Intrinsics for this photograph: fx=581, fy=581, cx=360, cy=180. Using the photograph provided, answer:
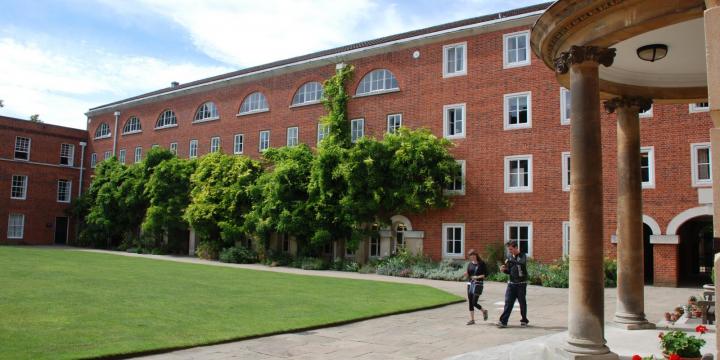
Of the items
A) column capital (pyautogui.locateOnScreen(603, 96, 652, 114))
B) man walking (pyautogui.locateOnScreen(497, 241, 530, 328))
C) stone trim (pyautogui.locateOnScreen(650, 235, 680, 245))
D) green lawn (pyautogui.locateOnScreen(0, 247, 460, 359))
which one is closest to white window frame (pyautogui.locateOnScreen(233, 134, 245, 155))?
green lawn (pyautogui.locateOnScreen(0, 247, 460, 359))

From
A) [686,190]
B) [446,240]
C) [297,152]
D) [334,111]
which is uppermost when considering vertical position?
[334,111]

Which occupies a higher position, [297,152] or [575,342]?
[297,152]

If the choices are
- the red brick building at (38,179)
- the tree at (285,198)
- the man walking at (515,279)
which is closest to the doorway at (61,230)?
the red brick building at (38,179)

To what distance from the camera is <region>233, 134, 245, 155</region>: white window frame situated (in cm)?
3518

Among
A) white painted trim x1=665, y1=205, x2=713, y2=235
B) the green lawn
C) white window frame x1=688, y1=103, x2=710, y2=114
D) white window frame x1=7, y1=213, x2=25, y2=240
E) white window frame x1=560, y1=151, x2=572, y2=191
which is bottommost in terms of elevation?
the green lawn

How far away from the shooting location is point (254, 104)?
34.8 metres

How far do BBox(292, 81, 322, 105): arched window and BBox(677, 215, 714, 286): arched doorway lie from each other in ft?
61.2

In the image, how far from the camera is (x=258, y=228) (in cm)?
2897

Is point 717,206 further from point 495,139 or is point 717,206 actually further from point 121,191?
point 121,191

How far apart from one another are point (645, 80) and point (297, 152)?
21.2 meters

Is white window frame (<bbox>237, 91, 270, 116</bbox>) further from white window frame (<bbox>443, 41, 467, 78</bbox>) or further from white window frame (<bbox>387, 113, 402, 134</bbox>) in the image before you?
white window frame (<bbox>443, 41, 467, 78</bbox>)

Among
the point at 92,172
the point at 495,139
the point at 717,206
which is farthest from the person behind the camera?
the point at 92,172

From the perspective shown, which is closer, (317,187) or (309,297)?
(309,297)

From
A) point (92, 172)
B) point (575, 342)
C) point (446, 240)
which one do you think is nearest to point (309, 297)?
point (575, 342)
